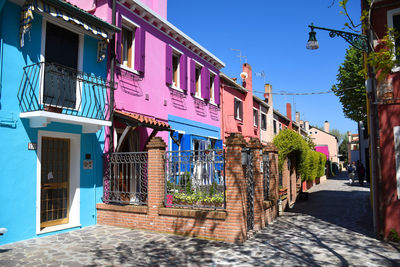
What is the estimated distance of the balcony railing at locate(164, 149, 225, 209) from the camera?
7.67 m

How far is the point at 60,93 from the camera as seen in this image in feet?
26.3

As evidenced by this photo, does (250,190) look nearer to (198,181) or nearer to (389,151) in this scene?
(198,181)

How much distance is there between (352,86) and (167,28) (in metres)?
16.7

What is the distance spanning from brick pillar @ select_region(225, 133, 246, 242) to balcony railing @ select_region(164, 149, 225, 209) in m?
0.33

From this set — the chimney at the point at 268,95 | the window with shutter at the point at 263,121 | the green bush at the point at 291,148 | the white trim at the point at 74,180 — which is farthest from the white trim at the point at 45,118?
the chimney at the point at 268,95

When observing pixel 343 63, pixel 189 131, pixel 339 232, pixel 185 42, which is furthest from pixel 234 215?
pixel 343 63

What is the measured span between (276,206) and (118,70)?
24.1 ft

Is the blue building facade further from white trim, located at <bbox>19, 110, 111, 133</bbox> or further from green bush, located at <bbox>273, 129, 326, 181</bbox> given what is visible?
green bush, located at <bbox>273, 129, 326, 181</bbox>

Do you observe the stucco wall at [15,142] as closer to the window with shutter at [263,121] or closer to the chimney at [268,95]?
the window with shutter at [263,121]

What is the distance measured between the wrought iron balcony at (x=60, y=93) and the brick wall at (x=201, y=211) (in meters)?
2.18

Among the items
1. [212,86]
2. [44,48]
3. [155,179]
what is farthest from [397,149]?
[212,86]

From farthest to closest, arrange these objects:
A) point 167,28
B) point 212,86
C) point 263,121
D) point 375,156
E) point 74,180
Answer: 1. point 263,121
2. point 212,86
3. point 167,28
4. point 74,180
5. point 375,156

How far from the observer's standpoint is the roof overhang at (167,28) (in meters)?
10.5

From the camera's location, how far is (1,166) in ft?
21.9
